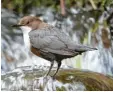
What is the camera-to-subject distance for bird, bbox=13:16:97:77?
214 centimetres

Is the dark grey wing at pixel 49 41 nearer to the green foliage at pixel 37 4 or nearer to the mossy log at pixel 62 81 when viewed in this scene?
the mossy log at pixel 62 81

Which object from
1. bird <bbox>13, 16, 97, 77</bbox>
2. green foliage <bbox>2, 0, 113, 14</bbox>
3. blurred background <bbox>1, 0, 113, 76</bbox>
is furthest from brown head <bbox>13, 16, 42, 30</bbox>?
green foliage <bbox>2, 0, 113, 14</bbox>

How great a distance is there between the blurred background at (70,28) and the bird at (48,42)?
4.7 inches

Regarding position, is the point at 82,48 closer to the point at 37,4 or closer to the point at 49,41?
the point at 49,41

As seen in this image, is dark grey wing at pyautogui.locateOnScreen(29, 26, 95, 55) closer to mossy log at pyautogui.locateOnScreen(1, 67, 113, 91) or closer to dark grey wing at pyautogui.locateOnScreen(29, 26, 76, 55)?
dark grey wing at pyautogui.locateOnScreen(29, 26, 76, 55)

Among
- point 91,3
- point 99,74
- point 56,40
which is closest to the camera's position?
point 56,40

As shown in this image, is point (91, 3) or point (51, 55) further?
point (91, 3)

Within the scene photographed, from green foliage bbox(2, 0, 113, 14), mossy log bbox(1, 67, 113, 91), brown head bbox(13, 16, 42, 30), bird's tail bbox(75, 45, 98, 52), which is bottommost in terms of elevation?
mossy log bbox(1, 67, 113, 91)

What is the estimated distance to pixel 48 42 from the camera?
7.14ft

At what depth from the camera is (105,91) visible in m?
2.27

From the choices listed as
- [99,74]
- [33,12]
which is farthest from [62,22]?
[99,74]

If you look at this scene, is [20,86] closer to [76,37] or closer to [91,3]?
[76,37]

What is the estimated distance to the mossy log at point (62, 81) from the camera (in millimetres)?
2256

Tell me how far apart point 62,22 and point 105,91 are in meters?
0.43
